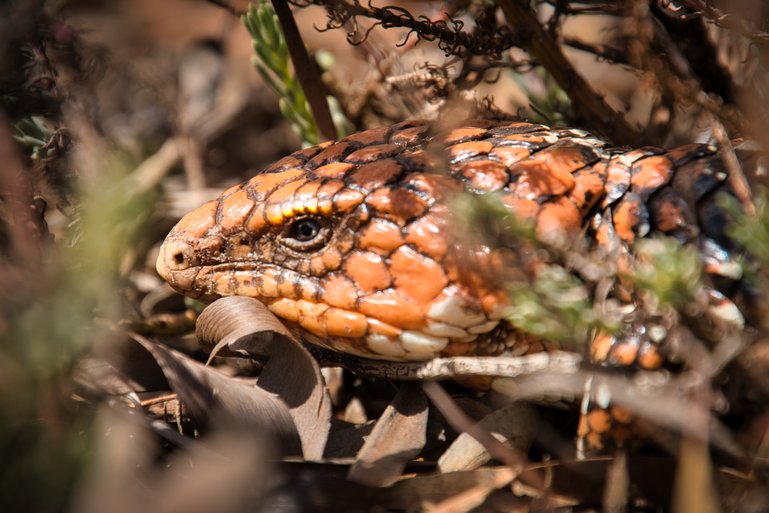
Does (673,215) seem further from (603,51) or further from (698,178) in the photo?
(603,51)

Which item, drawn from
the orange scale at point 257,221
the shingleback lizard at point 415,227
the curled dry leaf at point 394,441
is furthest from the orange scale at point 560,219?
the orange scale at point 257,221

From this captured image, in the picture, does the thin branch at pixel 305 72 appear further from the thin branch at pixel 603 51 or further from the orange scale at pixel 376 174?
the thin branch at pixel 603 51

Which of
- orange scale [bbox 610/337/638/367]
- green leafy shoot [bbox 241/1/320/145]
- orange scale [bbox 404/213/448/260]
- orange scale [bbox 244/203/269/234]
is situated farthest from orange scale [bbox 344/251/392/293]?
green leafy shoot [bbox 241/1/320/145]

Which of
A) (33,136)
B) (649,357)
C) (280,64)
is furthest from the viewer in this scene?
(280,64)

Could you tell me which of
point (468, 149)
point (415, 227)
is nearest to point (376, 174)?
point (415, 227)

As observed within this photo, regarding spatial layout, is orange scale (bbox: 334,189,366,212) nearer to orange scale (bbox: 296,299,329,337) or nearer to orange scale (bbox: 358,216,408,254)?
orange scale (bbox: 358,216,408,254)

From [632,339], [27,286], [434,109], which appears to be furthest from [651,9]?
[27,286]

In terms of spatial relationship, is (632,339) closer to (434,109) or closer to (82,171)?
(434,109)
